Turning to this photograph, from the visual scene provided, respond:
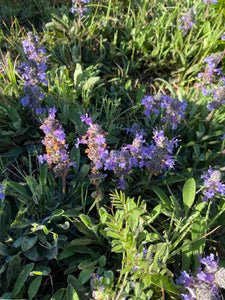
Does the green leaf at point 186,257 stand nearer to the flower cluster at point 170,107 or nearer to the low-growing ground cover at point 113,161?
the low-growing ground cover at point 113,161

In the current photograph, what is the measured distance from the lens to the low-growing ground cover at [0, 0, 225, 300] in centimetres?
170

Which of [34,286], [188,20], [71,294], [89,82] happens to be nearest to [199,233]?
[71,294]

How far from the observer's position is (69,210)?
192 cm

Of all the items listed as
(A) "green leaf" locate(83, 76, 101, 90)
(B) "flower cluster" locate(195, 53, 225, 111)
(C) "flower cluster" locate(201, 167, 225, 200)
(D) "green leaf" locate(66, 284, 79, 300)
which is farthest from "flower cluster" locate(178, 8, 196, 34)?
(D) "green leaf" locate(66, 284, 79, 300)

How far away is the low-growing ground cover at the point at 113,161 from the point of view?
5.57 feet

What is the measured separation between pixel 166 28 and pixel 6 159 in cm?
254

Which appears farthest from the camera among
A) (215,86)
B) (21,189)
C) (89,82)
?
(89,82)

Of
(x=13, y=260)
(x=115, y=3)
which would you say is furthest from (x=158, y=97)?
(x=115, y=3)

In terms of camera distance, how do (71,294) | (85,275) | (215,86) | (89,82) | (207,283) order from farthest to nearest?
1. (89,82)
2. (215,86)
3. (85,275)
4. (71,294)
5. (207,283)

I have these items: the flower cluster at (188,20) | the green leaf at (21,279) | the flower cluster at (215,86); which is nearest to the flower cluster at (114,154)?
the green leaf at (21,279)

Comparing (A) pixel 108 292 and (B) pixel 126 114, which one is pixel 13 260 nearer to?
(A) pixel 108 292

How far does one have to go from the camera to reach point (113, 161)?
1808 millimetres

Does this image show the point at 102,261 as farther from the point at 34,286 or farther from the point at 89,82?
A: the point at 89,82

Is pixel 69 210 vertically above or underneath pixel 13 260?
above
